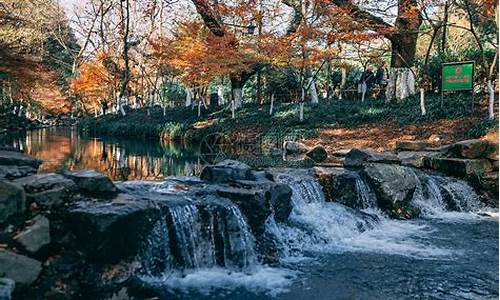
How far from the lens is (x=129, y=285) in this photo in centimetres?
549

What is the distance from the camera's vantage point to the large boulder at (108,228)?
17.4ft

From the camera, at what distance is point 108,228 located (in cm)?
532

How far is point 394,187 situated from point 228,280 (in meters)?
4.97

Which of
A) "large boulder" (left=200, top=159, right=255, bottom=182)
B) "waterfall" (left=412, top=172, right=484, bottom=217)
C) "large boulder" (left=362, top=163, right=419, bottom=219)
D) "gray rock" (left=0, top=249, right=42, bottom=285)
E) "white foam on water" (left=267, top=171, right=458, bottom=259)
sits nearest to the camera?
"gray rock" (left=0, top=249, right=42, bottom=285)

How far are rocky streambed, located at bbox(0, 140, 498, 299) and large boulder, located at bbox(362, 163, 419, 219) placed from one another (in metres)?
0.03

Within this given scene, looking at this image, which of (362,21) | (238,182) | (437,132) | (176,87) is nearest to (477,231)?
(238,182)

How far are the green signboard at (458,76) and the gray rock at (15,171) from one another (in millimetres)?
13156

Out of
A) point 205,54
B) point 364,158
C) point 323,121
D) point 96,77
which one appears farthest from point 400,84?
Answer: point 96,77

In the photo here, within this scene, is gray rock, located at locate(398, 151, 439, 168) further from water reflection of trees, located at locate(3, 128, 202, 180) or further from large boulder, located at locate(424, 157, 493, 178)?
water reflection of trees, located at locate(3, 128, 202, 180)

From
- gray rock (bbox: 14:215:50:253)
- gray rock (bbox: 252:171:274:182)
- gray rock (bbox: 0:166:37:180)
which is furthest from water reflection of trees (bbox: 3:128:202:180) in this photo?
gray rock (bbox: 14:215:50:253)

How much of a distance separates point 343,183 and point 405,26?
10958 millimetres

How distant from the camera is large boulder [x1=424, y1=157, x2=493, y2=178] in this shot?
425 inches

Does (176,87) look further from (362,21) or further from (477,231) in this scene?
(477,231)

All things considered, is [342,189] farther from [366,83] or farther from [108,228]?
[366,83]
